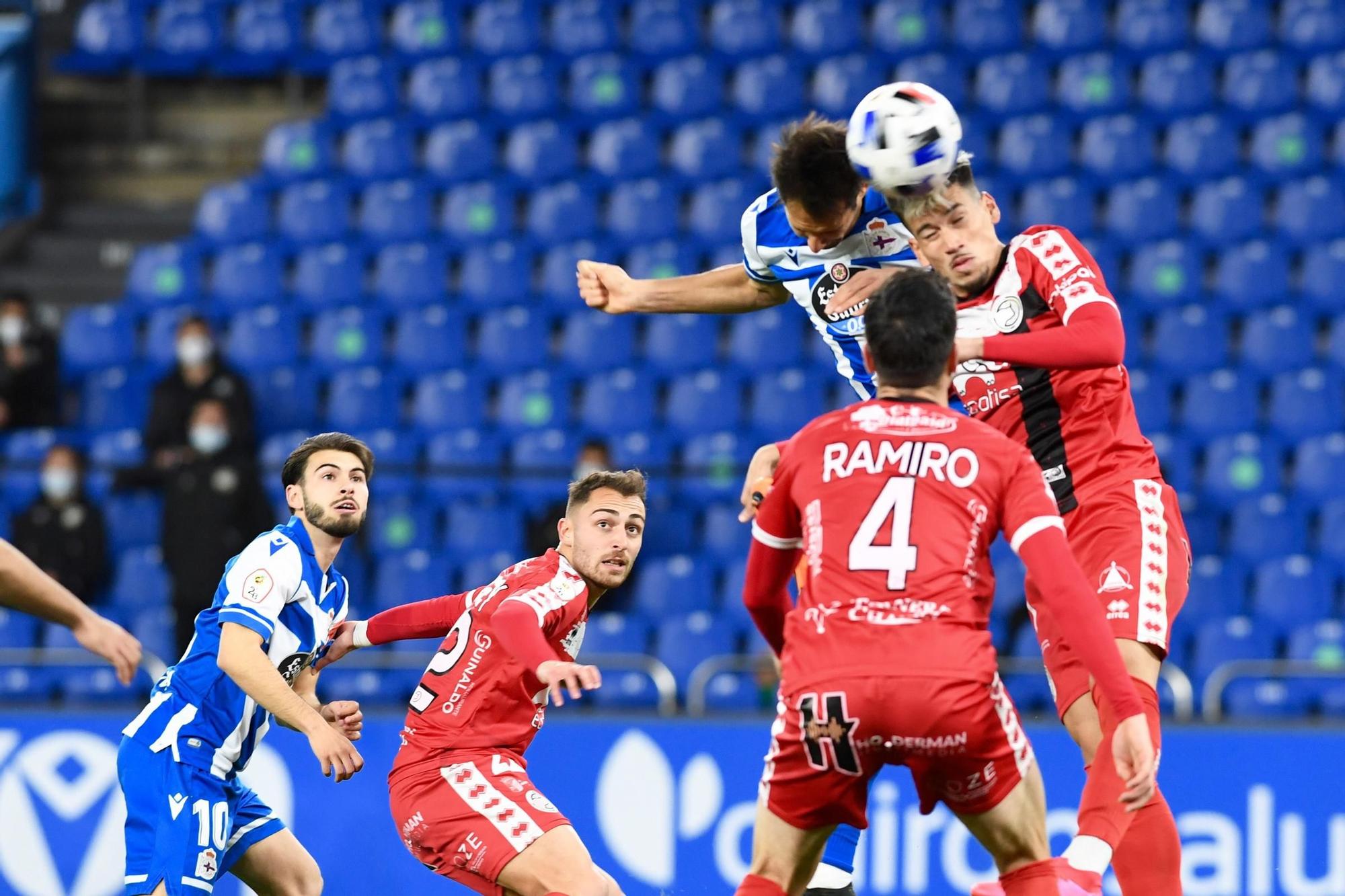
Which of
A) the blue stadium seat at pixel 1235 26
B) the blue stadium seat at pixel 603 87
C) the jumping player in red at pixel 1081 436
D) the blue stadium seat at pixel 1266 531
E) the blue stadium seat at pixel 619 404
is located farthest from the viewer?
the blue stadium seat at pixel 603 87

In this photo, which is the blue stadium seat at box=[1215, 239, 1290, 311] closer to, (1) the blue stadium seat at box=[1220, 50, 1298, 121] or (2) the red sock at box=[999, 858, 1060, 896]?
(1) the blue stadium seat at box=[1220, 50, 1298, 121]

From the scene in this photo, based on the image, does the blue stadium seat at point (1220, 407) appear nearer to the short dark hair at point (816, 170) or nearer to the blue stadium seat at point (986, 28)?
the blue stadium seat at point (986, 28)

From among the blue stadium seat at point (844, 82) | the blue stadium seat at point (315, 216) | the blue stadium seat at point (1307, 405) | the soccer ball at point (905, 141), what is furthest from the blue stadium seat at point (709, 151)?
the soccer ball at point (905, 141)

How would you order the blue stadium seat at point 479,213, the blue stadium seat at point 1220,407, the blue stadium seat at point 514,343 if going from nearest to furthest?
the blue stadium seat at point 1220,407 → the blue stadium seat at point 514,343 → the blue stadium seat at point 479,213

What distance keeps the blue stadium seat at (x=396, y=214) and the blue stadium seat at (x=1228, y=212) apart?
17.5ft

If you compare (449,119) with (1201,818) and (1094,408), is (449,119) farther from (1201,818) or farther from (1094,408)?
(1094,408)

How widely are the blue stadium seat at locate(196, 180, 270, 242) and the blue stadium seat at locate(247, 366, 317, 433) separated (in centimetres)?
159

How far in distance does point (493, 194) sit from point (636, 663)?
519 centimetres

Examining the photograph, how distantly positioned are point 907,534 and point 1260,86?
33.2ft

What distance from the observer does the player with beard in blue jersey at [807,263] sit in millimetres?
5449

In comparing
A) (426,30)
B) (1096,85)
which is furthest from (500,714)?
(426,30)

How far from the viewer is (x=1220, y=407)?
11.8 m

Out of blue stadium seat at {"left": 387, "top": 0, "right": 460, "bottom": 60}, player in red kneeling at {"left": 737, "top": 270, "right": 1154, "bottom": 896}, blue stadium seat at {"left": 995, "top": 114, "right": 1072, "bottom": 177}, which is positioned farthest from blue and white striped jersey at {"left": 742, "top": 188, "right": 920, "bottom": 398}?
blue stadium seat at {"left": 387, "top": 0, "right": 460, "bottom": 60}

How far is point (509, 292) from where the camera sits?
1298 cm
